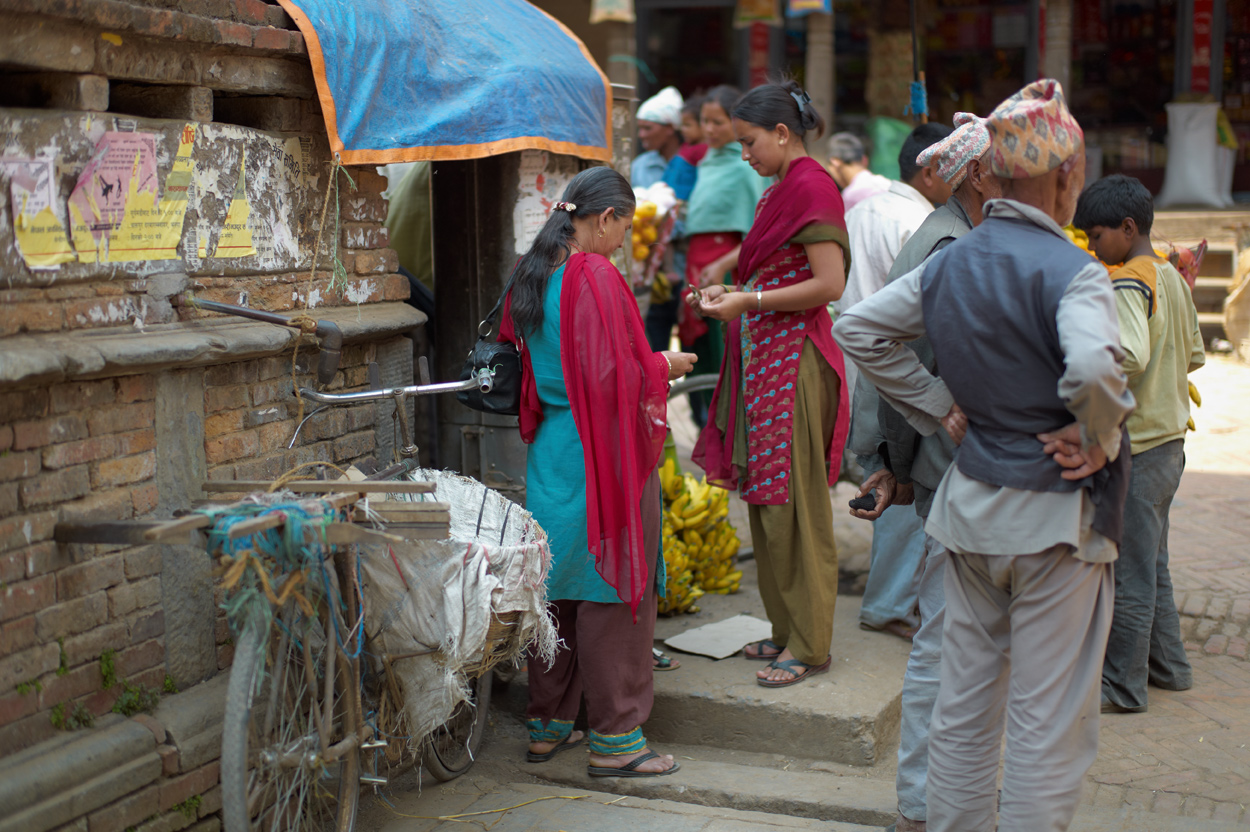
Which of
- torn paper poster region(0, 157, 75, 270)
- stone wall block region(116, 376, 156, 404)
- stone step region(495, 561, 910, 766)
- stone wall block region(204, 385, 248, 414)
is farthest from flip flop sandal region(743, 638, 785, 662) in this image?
torn paper poster region(0, 157, 75, 270)

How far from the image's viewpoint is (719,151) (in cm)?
668

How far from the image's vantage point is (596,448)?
11.3 ft

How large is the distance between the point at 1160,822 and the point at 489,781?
2.12 meters

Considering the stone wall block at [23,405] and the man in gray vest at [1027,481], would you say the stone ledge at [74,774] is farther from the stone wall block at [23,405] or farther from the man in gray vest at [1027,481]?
the man in gray vest at [1027,481]

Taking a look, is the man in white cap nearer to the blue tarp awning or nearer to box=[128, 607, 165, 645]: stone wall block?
the blue tarp awning

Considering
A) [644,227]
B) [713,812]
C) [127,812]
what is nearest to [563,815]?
[713,812]

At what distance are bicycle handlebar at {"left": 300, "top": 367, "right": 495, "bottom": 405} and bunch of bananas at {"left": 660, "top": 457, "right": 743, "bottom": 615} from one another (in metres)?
1.56

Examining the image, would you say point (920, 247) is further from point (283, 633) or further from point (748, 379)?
point (283, 633)

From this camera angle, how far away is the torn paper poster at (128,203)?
287 cm

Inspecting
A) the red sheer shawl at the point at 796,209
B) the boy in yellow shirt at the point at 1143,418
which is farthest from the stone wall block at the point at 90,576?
the boy in yellow shirt at the point at 1143,418

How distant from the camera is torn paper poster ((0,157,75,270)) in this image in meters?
2.68

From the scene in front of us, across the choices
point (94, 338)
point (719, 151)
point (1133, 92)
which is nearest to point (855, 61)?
point (1133, 92)

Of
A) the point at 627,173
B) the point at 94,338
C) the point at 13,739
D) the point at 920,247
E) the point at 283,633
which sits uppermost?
the point at 627,173

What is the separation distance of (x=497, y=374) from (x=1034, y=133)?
183 centimetres
